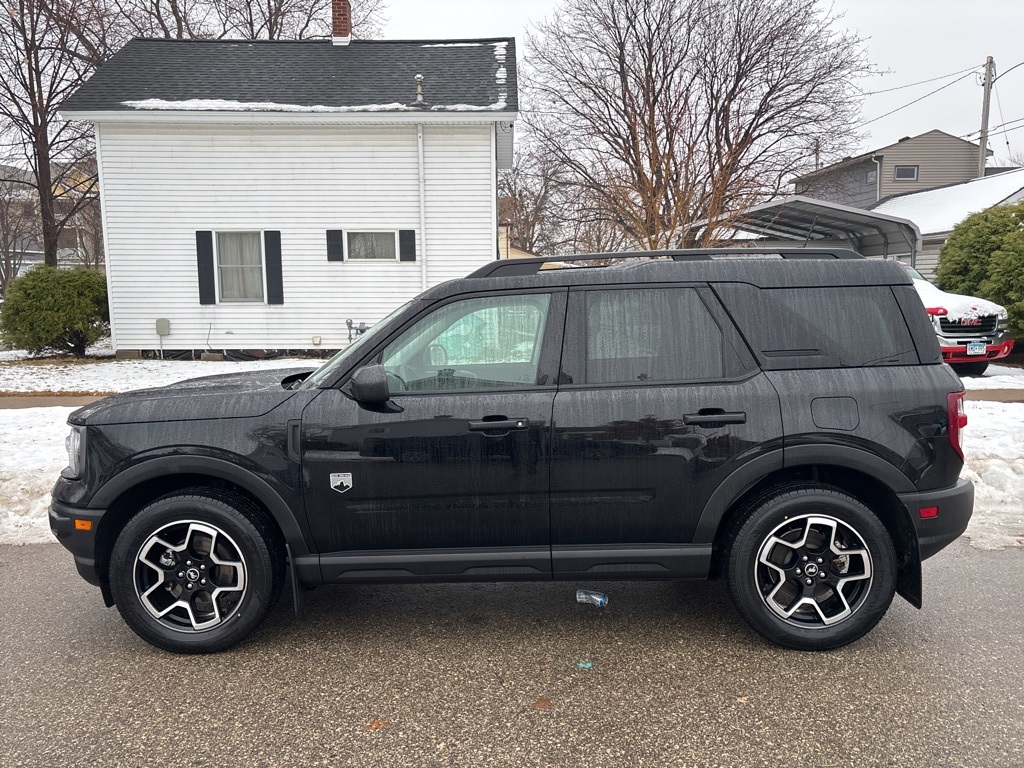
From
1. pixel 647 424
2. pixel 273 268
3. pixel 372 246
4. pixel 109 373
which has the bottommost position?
pixel 109 373

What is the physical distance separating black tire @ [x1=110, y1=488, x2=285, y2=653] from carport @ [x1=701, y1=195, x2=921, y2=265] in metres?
13.7

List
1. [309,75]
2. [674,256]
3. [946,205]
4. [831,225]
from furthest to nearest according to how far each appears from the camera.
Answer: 1. [946,205]
2. [831,225]
3. [309,75]
4. [674,256]

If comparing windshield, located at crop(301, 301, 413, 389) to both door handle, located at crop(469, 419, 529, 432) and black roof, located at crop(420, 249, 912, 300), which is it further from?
door handle, located at crop(469, 419, 529, 432)

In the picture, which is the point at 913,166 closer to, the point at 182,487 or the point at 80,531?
the point at 182,487

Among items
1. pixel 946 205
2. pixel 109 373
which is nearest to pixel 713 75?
pixel 946 205

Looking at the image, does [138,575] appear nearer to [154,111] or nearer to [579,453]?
[579,453]

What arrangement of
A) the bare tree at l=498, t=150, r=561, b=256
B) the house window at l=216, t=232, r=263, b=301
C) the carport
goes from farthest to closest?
1. the bare tree at l=498, t=150, r=561, b=256
2. the carport
3. the house window at l=216, t=232, r=263, b=301

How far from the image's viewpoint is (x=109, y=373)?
13.1 meters

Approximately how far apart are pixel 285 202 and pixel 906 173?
3119 centimetres

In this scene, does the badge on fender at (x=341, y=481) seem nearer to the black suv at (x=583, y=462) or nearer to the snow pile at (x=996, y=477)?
the black suv at (x=583, y=462)

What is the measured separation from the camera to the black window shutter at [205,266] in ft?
48.3

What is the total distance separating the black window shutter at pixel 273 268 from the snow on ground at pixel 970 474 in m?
7.19

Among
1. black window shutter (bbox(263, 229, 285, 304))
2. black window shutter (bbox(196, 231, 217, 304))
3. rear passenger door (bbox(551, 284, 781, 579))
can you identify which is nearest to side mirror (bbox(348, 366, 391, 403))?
rear passenger door (bbox(551, 284, 781, 579))

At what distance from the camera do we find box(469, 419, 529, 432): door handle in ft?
11.3
